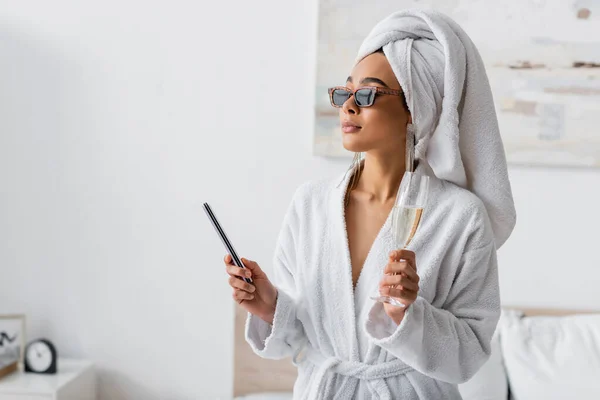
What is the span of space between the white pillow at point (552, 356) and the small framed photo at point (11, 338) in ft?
6.02

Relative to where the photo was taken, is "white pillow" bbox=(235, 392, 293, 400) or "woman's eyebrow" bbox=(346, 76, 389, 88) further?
"white pillow" bbox=(235, 392, 293, 400)

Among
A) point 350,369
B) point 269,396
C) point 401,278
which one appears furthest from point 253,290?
point 269,396

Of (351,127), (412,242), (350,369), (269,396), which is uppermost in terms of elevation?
(351,127)

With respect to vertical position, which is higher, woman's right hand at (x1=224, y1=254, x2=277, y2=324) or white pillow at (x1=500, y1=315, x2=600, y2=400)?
woman's right hand at (x1=224, y1=254, x2=277, y2=324)

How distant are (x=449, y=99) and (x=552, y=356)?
1.48m

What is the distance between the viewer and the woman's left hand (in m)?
1.21

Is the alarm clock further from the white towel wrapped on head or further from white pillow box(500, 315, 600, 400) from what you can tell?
the white towel wrapped on head

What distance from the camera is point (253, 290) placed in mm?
1442

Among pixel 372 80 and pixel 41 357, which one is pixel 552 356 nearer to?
pixel 372 80

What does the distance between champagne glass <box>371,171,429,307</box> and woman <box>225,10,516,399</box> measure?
111 mm

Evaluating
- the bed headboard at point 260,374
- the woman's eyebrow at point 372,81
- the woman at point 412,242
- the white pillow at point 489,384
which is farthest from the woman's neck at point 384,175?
the bed headboard at point 260,374

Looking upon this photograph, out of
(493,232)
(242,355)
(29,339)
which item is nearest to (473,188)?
(493,232)

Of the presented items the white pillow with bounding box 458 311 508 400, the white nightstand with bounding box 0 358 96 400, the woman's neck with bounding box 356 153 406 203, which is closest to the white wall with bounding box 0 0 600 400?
the white nightstand with bounding box 0 358 96 400

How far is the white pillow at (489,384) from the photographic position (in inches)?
97.7
